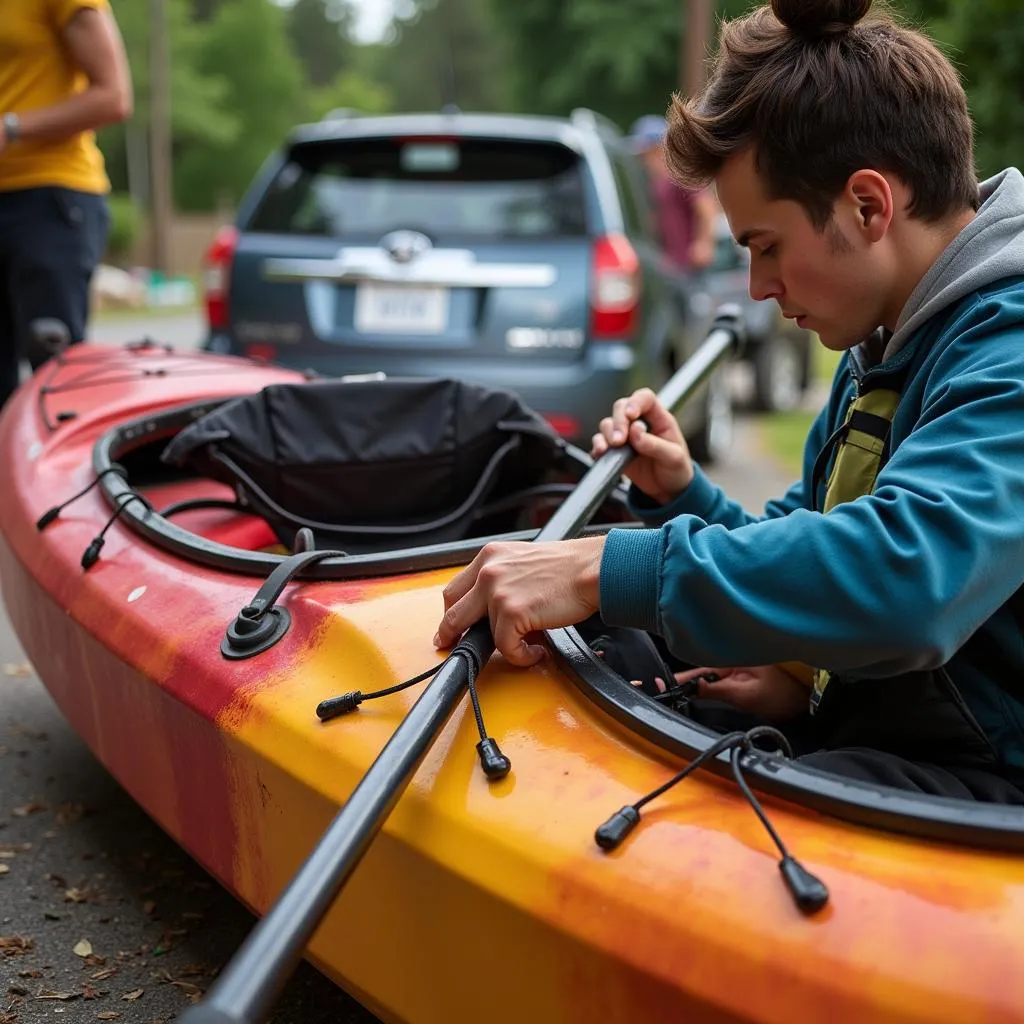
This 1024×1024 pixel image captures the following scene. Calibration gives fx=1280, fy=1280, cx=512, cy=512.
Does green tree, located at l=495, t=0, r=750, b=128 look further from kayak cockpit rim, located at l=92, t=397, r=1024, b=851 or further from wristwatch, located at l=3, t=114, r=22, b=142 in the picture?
kayak cockpit rim, located at l=92, t=397, r=1024, b=851

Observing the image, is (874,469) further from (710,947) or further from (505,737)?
(710,947)

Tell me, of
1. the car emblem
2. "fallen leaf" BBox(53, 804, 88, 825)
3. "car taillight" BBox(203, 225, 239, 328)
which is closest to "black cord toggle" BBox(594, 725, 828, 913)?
"fallen leaf" BBox(53, 804, 88, 825)

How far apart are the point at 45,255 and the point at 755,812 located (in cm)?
305

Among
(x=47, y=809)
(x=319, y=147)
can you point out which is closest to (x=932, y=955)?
(x=47, y=809)

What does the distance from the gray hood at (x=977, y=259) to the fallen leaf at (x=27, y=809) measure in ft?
6.74

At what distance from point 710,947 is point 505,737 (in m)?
0.40

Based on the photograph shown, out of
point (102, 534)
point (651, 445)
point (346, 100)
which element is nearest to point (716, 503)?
point (651, 445)

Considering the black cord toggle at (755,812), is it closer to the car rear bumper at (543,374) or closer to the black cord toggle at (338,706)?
the black cord toggle at (338,706)

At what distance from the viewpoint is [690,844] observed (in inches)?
50.9

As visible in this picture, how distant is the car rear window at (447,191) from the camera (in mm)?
4727

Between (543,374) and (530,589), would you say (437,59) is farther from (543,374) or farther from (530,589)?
(530,589)

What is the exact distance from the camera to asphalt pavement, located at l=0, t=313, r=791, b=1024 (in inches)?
80.0

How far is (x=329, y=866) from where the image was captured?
1.26 meters

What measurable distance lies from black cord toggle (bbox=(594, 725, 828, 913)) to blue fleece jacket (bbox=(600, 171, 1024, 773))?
91 mm
